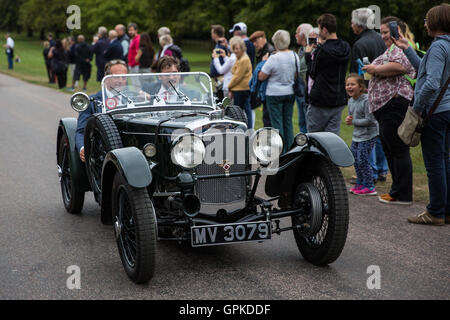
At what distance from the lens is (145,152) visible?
4875mm

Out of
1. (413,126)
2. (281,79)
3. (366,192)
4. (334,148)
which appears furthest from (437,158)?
(281,79)

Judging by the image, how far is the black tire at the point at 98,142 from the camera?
5.26 meters

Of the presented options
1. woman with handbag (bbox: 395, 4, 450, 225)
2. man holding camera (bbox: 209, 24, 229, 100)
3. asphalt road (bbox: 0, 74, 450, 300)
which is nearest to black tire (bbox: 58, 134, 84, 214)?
asphalt road (bbox: 0, 74, 450, 300)

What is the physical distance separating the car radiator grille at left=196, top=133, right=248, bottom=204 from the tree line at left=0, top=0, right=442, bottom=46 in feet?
87.5

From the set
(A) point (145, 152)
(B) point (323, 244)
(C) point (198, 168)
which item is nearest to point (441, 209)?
(B) point (323, 244)

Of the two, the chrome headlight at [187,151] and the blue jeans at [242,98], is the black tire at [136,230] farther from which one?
the blue jeans at [242,98]

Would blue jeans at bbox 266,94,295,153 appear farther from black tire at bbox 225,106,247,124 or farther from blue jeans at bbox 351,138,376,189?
black tire at bbox 225,106,247,124

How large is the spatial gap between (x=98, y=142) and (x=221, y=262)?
1662mm

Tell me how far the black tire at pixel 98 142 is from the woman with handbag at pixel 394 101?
307 cm

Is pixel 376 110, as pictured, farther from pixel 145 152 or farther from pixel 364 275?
pixel 145 152

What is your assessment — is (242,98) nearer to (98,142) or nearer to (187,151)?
(98,142)

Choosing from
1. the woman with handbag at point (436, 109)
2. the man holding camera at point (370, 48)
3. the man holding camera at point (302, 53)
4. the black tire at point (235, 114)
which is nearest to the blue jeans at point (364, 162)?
the man holding camera at point (370, 48)

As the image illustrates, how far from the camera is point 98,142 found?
223 inches

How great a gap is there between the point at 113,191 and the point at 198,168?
0.69 metres
